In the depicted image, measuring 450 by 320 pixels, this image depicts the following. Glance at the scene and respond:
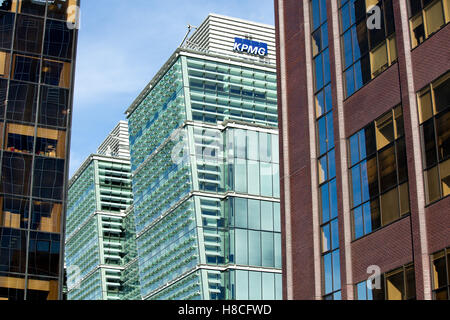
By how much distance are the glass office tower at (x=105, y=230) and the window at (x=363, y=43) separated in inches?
3352

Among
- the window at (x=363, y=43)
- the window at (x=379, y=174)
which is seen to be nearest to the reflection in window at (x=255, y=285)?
the window at (x=363, y=43)

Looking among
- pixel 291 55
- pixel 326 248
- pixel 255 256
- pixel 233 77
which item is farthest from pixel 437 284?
pixel 233 77

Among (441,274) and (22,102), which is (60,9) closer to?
(22,102)

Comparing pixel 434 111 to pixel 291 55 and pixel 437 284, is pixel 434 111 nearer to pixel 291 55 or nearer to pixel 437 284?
pixel 437 284

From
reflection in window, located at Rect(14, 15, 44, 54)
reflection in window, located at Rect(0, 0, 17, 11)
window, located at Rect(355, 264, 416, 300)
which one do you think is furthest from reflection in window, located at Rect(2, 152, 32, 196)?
window, located at Rect(355, 264, 416, 300)

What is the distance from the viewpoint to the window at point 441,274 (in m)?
35.6

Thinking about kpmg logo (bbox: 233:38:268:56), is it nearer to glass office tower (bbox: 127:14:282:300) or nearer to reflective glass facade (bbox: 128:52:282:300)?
glass office tower (bbox: 127:14:282:300)

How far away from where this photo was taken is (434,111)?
37750 mm

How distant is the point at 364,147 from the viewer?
44.1 meters

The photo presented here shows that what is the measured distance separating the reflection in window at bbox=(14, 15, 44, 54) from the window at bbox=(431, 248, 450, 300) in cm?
3902

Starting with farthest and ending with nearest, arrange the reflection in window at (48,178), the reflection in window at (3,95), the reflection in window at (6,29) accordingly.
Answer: the reflection in window at (6,29)
the reflection in window at (3,95)
the reflection in window at (48,178)

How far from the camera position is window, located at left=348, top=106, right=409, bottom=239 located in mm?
40000

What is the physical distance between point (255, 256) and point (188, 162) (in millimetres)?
13387

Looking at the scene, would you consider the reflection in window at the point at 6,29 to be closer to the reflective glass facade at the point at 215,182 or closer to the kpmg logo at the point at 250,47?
the reflective glass facade at the point at 215,182
